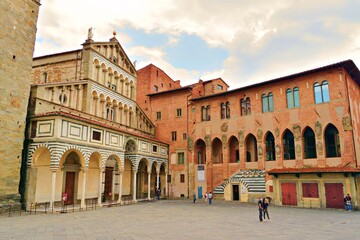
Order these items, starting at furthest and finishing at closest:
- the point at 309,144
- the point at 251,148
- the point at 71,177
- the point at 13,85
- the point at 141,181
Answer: the point at 141,181 < the point at 251,148 < the point at 309,144 < the point at 71,177 < the point at 13,85

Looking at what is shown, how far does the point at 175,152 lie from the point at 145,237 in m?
24.3

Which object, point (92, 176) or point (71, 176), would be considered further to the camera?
point (92, 176)

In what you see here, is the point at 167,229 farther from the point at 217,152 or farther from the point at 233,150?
the point at 217,152

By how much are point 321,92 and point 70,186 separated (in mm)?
23292

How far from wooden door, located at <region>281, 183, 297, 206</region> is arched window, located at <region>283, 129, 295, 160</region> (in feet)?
9.23

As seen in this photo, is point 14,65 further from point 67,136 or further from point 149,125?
point 149,125

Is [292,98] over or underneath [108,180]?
over

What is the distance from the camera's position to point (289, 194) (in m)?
26.6

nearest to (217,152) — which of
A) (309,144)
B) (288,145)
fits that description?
(288,145)

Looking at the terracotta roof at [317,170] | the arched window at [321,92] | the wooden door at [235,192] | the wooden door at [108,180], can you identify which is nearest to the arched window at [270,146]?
the terracotta roof at [317,170]

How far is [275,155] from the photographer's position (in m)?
28.9

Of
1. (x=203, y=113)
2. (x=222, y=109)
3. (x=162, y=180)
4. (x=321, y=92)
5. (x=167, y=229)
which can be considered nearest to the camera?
(x=167, y=229)

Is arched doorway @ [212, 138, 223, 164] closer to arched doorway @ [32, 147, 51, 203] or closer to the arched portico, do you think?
the arched portico

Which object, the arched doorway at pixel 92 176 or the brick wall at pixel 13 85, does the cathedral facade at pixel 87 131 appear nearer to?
the arched doorway at pixel 92 176
